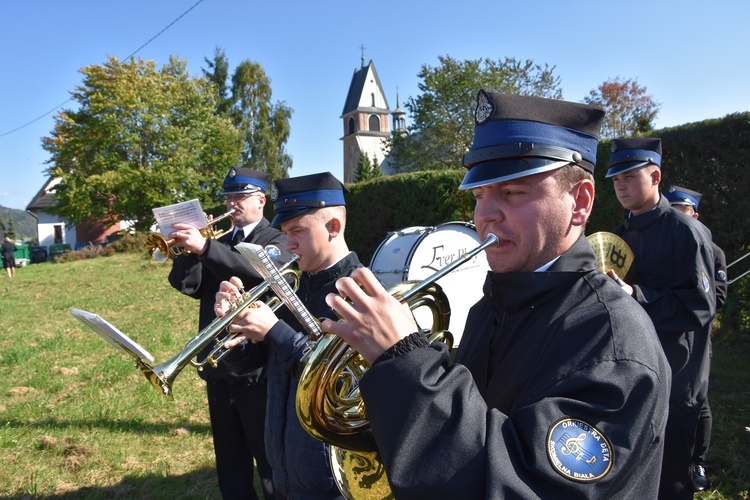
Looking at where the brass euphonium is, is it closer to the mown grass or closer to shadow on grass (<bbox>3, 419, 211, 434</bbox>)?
the mown grass

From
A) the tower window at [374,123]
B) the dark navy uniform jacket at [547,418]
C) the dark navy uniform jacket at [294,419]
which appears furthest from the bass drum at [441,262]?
the tower window at [374,123]

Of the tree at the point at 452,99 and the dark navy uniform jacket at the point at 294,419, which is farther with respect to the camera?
the tree at the point at 452,99

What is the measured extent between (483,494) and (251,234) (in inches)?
140

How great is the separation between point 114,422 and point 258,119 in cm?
3791

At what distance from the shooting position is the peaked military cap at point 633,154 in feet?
12.3

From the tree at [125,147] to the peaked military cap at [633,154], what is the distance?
29.9 meters

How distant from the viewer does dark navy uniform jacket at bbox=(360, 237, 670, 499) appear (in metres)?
1.18

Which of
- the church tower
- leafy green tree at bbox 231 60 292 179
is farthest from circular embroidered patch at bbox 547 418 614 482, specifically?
the church tower

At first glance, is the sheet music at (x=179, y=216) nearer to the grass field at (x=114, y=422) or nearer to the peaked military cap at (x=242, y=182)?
the peaked military cap at (x=242, y=182)

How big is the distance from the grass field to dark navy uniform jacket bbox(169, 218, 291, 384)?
Result: 1.45 m

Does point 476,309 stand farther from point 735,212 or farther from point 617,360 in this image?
point 735,212

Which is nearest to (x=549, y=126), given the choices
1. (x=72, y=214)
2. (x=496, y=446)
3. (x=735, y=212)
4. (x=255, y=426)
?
(x=496, y=446)

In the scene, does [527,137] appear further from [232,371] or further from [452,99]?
[452,99]

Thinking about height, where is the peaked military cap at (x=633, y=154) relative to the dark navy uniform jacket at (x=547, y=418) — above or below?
above
